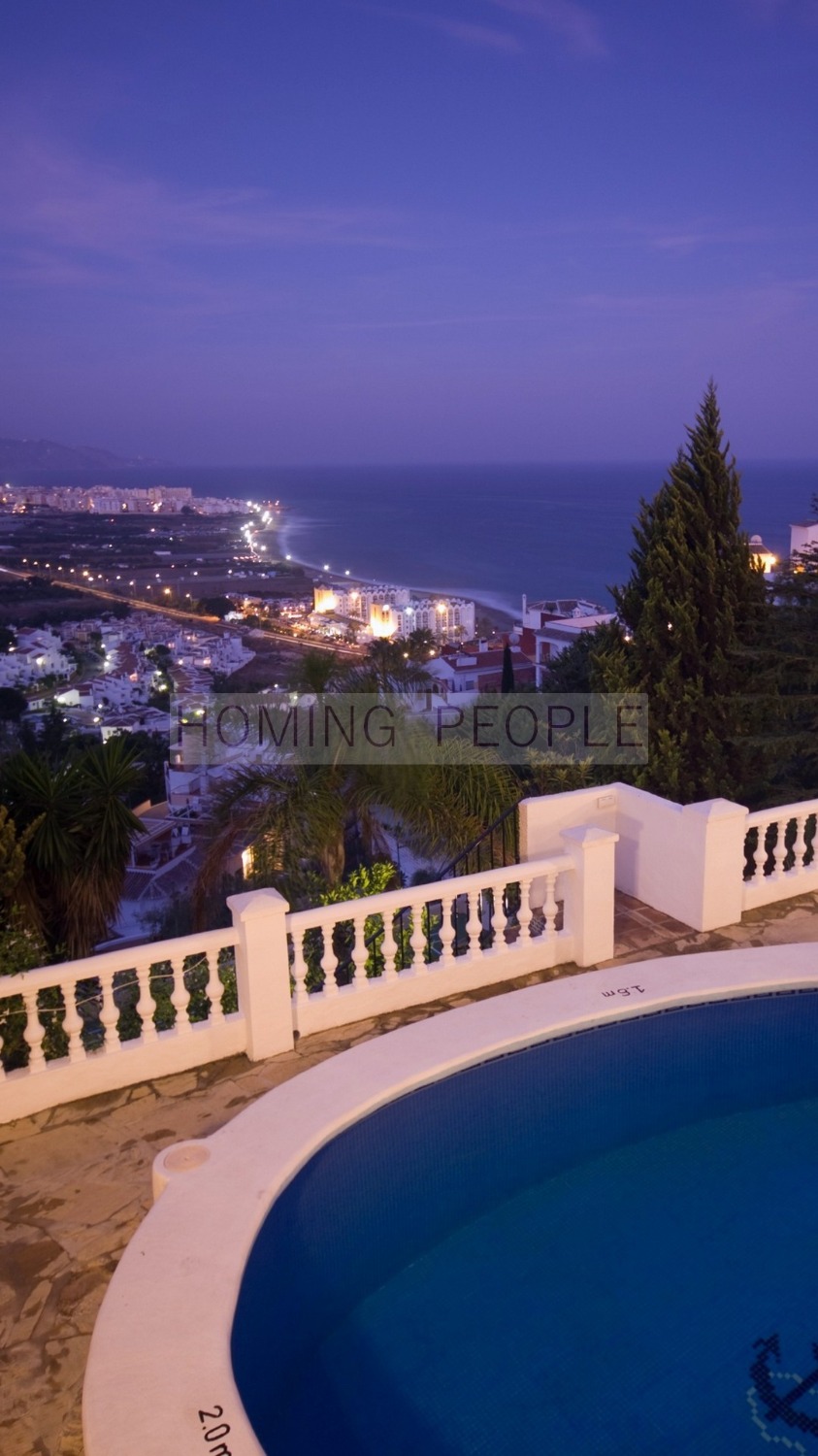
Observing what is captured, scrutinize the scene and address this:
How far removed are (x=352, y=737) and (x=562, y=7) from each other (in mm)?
19221

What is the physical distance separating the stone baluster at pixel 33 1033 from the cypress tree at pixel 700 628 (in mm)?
10479

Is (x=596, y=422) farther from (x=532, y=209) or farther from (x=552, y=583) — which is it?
(x=532, y=209)

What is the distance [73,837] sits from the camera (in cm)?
614

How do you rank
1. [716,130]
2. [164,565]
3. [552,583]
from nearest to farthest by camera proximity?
[716,130], [164,565], [552,583]

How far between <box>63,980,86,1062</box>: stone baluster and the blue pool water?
1298mm

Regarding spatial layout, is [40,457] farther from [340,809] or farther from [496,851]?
[496,851]

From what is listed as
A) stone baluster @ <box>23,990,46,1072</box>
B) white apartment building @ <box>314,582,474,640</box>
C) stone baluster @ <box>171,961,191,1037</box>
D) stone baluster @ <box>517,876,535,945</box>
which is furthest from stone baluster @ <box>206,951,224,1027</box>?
white apartment building @ <box>314,582,474,640</box>

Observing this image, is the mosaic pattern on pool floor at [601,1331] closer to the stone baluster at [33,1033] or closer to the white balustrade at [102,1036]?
the white balustrade at [102,1036]

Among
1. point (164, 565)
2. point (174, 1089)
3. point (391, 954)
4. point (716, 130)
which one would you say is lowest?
point (174, 1089)

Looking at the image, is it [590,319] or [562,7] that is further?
[590,319]

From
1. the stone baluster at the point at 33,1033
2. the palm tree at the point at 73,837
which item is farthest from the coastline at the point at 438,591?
the stone baluster at the point at 33,1033

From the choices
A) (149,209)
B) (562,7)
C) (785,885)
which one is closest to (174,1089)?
(785,885)

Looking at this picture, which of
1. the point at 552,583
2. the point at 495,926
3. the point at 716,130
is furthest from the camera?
the point at 552,583

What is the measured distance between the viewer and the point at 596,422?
14238cm
